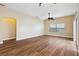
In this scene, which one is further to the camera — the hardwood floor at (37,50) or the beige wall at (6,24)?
the beige wall at (6,24)

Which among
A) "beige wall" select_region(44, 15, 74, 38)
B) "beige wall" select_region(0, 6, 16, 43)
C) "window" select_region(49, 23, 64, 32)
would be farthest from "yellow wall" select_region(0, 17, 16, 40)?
"beige wall" select_region(44, 15, 74, 38)

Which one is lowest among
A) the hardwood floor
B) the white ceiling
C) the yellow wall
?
the hardwood floor

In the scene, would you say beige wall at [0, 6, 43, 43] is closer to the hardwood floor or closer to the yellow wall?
the yellow wall

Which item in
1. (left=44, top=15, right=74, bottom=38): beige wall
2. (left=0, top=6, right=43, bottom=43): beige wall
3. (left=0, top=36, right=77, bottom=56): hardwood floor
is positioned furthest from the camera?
(left=44, top=15, right=74, bottom=38): beige wall

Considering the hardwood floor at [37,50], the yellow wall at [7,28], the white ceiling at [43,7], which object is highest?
the white ceiling at [43,7]

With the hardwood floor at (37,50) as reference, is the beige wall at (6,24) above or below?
above

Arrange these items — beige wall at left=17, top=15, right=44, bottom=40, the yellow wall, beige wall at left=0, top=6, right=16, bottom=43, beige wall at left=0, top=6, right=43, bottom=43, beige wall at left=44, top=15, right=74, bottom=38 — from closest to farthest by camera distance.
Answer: beige wall at left=0, top=6, right=16, bottom=43, beige wall at left=0, top=6, right=43, bottom=43, the yellow wall, beige wall at left=17, top=15, right=44, bottom=40, beige wall at left=44, top=15, right=74, bottom=38

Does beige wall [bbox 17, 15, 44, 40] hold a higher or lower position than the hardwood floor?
higher

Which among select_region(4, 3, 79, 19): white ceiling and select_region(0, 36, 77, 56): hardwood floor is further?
select_region(4, 3, 79, 19): white ceiling

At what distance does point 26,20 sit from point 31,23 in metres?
0.86

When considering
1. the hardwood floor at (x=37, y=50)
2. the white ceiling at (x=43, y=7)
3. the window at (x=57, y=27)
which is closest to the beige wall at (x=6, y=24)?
the white ceiling at (x=43, y=7)

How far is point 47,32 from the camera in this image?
416 inches

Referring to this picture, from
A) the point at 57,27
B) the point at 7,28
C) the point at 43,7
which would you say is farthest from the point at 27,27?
the point at 57,27

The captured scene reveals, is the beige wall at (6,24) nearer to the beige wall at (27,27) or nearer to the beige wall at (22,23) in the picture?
the beige wall at (22,23)
